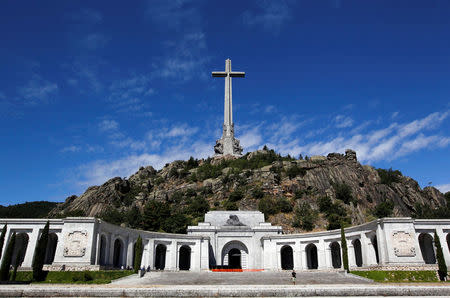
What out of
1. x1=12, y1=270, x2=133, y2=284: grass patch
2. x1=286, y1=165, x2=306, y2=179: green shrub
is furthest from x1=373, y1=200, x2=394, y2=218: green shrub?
x1=12, y1=270, x2=133, y2=284: grass patch

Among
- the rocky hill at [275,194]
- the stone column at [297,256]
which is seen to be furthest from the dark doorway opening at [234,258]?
the rocky hill at [275,194]

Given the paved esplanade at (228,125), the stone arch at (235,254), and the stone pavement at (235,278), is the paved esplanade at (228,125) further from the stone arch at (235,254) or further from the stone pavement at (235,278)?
the stone pavement at (235,278)

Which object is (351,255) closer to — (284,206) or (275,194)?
(284,206)

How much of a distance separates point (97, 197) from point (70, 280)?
168 feet

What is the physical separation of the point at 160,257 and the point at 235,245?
10.2 meters

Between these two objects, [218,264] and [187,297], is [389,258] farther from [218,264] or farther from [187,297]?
[187,297]

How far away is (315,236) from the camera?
1709 inches

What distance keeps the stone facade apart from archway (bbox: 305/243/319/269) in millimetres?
25

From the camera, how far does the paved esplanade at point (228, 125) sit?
8969 centimetres

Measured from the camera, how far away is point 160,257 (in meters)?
46.4

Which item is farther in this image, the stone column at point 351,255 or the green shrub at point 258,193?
the green shrub at point 258,193

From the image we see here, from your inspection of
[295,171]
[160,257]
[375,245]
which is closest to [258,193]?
[295,171]

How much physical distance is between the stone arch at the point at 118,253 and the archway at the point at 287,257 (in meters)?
21.3

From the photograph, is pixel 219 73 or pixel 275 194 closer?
pixel 275 194
